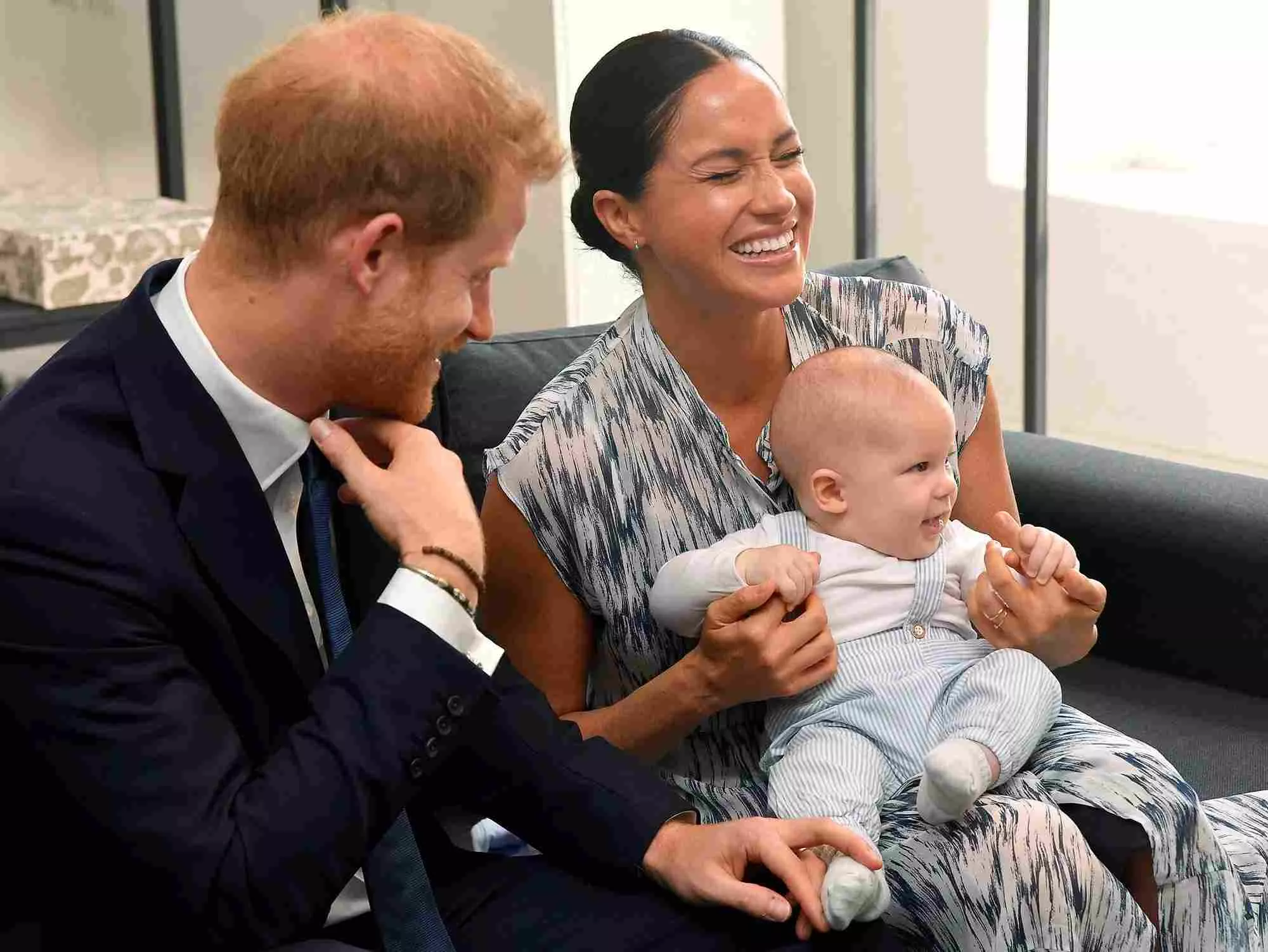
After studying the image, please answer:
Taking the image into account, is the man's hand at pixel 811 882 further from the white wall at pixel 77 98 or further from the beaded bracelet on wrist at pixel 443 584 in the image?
the white wall at pixel 77 98

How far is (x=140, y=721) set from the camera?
4.03 ft

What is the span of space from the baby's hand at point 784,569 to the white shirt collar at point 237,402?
1.73ft

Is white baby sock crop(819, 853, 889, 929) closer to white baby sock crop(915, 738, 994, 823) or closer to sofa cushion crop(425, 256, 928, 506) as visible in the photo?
white baby sock crop(915, 738, 994, 823)

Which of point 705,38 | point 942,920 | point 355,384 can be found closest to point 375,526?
point 355,384

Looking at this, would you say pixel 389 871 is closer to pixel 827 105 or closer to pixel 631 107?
pixel 631 107

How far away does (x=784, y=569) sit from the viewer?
1703 mm

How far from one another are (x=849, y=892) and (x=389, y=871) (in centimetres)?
42

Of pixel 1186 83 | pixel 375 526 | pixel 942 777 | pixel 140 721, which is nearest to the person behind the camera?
pixel 140 721

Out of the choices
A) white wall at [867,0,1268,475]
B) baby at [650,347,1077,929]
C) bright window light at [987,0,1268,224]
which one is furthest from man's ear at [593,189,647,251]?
bright window light at [987,0,1268,224]

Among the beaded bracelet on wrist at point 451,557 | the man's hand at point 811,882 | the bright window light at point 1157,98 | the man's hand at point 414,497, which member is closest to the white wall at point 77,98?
the man's hand at point 414,497

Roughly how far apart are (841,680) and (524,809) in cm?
39

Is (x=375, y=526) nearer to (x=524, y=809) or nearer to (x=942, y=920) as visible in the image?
(x=524, y=809)

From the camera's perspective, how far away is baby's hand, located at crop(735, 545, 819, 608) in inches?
66.9

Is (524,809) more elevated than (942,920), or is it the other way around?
(524,809)
